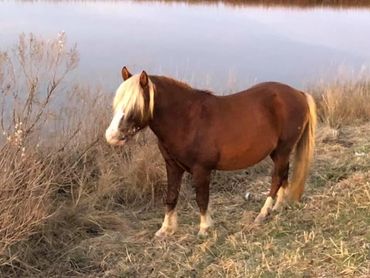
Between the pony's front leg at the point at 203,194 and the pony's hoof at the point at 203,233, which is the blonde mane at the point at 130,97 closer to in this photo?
the pony's front leg at the point at 203,194

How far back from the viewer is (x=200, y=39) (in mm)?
13562

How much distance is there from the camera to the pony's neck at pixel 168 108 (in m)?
4.14

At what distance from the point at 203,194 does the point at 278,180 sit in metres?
0.77

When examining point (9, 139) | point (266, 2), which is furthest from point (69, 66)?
point (266, 2)

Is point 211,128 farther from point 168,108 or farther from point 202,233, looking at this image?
point 202,233

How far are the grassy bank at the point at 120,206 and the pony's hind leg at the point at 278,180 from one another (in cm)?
12

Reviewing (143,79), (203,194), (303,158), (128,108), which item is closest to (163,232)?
(203,194)

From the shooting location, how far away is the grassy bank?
3.79 m

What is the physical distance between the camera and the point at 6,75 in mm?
5141

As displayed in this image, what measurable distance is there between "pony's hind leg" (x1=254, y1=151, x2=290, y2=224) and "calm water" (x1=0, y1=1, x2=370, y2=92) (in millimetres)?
2913

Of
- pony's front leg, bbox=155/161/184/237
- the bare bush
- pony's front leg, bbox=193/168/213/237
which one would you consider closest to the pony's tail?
pony's front leg, bbox=193/168/213/237

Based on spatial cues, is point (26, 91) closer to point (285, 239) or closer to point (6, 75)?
point (6, 75)

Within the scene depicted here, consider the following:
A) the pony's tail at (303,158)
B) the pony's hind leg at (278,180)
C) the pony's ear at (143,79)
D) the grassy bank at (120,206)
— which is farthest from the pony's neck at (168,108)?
the pony's tail at (303,158)

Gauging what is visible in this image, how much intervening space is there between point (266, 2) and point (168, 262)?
62.9ft
